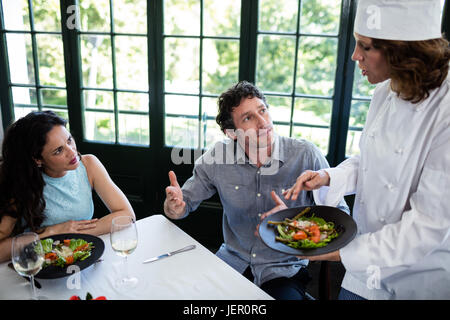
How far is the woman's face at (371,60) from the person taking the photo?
1.22 metres

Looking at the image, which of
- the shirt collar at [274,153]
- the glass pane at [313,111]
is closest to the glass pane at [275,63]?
the glass pane at [313,111]

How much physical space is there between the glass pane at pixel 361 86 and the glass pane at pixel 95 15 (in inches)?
68.1

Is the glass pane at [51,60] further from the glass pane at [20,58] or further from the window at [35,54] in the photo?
the glass pane at [20,58]

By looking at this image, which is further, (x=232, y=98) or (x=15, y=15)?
(x=15, y=15)

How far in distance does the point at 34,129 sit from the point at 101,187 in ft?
1.27

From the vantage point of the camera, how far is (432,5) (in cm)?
115

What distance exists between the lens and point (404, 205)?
1.27 m

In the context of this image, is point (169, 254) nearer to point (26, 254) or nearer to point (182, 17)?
point (26, 254)

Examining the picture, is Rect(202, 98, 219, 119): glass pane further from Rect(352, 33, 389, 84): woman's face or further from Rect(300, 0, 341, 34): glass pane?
Rect(352, 33, 389, 84): woman's face

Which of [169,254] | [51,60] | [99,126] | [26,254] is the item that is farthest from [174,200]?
[51,60]

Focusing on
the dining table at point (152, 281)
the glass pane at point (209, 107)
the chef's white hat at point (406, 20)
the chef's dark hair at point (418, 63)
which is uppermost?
the chef's white hat at point (406, 20)

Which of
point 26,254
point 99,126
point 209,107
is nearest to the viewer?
point 26,254

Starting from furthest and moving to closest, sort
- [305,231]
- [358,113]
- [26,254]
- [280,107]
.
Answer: [280,107], [358,113], [305,231], [26,254]

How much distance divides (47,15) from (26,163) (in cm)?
164
